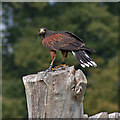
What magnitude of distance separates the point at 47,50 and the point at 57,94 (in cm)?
523

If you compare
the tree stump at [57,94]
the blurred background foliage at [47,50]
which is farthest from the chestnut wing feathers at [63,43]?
the blurred background foliage at [47,50]

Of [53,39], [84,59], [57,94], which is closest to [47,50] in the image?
[53,39]

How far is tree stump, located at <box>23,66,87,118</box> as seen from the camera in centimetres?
207

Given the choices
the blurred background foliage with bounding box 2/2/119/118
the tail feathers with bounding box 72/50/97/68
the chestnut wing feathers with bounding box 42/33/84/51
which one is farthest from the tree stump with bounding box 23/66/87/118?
the blurred background foliage with bounding box 2/2/119/118

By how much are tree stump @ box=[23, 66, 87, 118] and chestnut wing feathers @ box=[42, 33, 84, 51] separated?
302 mm

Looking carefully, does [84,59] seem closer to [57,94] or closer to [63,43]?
[63,43]

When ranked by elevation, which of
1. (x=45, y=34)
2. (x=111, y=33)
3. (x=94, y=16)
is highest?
(x=94, y=16)

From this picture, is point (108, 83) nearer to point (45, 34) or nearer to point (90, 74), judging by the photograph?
point (90, 74)

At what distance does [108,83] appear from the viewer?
7.06 meters

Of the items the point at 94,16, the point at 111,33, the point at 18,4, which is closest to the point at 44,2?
the point at 18,4

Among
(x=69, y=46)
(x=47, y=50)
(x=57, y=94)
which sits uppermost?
(x=47, y=50)

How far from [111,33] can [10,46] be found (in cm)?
324

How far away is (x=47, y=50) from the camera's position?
727 centimetres

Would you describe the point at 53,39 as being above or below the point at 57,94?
above
